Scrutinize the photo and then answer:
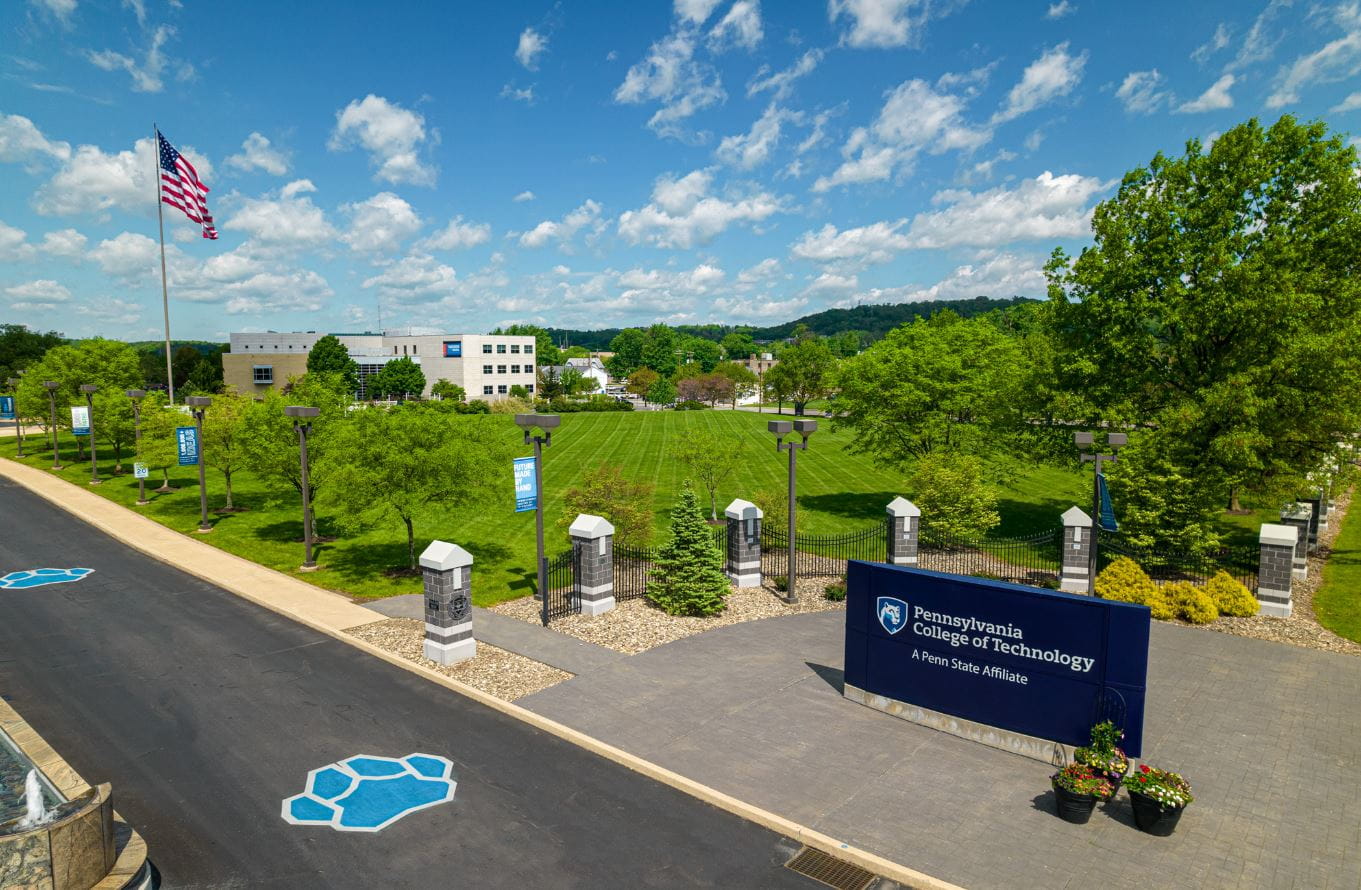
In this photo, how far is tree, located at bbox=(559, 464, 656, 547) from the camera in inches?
926

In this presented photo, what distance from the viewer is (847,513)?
3391 cm

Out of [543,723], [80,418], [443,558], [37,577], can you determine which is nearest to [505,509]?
[37,577]

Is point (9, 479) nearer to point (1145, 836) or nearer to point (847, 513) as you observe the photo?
point (847, 513)

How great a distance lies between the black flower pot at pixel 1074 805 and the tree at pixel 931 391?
20.9 meters

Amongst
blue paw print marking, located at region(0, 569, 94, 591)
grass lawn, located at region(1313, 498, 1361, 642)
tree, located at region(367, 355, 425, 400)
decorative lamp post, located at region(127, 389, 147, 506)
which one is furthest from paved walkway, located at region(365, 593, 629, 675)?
tree, located at region(367, 355, 425, 400)

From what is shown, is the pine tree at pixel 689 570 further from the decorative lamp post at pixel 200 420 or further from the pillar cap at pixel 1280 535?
the decorative lamp post at pixel 200 420

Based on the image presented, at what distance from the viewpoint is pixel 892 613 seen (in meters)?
12.6

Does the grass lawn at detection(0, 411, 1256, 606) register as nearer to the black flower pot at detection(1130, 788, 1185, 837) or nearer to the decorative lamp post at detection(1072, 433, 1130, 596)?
the decorative lamp post at detection(1072, 433, 1130, 596)

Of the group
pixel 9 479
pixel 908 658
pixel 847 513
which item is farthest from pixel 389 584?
pixel 9 479

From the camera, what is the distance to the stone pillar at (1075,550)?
19891 mm

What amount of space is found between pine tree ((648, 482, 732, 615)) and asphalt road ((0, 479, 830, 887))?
6.28 meters

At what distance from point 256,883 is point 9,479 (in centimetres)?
4345

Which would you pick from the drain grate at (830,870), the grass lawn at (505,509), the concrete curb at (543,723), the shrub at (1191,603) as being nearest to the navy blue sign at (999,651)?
the concrete curb at (543,723)

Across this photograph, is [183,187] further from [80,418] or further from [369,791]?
[369,791]
